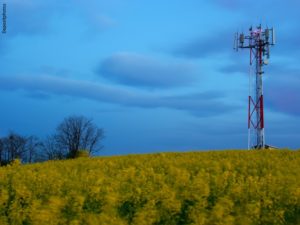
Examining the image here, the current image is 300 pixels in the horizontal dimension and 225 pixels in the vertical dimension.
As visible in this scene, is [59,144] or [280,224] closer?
[280,224]

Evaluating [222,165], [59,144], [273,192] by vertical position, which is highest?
[59,144]

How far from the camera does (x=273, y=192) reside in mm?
7805

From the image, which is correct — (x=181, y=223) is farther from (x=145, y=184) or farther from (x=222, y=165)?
(x=222, y=165)

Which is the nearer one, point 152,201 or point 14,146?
point 152,201

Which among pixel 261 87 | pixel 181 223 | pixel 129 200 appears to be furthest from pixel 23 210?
pixel 261 87

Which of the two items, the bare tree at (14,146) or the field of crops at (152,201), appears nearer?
the field of crops at (152,201)

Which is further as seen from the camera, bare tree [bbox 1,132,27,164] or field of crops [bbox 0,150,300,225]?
bare tree [bbox 1,132,27,164]

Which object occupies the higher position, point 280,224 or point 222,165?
point 222,165

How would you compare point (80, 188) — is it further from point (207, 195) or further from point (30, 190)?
point (207, 195)

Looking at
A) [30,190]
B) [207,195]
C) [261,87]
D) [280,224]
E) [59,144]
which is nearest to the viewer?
[280,224]

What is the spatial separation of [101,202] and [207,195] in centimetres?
144

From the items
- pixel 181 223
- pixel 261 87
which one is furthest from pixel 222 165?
pixel 261 87

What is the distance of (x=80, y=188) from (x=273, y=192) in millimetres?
2720

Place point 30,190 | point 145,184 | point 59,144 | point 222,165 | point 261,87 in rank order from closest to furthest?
point 145,184
point 30,190
point 222,165
point 261,87
point 59,144
